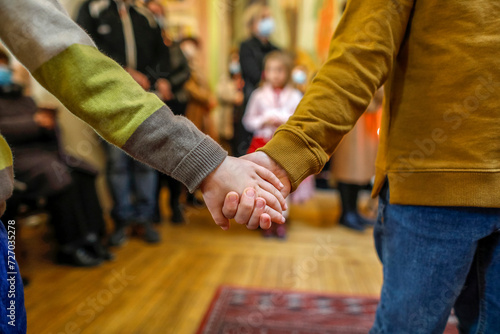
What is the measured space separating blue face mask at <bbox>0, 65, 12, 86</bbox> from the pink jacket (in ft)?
4.15

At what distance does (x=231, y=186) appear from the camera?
58cm

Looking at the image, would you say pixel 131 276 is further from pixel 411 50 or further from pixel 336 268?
pixel 411 50

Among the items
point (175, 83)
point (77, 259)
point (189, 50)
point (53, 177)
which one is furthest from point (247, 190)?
point (189, 50)

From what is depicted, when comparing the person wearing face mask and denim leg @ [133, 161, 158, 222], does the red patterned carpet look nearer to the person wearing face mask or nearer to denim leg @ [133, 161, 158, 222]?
denim leg @ [133, 161, 158, 222]

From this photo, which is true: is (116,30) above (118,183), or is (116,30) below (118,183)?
above

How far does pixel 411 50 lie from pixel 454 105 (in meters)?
0.11

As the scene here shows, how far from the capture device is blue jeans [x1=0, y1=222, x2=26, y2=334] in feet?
1.39

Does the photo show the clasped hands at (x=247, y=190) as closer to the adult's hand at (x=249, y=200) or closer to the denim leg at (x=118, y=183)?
the adult's hand at (x=249, y=200)

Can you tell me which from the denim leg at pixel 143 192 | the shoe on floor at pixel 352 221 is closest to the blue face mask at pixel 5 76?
the denim leg at pixel 143 192

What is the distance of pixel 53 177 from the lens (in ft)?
5.31

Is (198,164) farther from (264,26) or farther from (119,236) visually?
(264,26)

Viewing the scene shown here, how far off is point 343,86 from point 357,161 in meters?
1.93

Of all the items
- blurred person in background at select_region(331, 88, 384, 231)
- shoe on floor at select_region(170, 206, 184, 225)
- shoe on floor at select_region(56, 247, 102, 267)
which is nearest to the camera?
shoe on floor at select_region(56, 247, 102, 267)

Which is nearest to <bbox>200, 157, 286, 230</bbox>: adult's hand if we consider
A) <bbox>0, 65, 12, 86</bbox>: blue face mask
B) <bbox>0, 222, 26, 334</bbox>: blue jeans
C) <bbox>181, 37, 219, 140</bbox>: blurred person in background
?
<bbox>0, 222, 26, 334</bbox>: blue jeans
